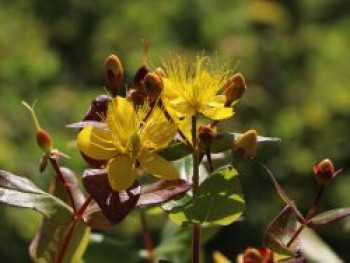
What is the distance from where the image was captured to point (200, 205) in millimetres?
823

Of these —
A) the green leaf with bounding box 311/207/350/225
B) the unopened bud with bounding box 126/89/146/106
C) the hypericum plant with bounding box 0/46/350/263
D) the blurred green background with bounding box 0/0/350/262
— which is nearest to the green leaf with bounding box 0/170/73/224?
the hypericum plant with bounding box 0/46/350/263

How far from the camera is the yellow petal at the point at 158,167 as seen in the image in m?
0.83

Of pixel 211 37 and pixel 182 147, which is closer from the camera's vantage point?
pixel 182 147

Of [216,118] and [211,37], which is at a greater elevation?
[216,118]

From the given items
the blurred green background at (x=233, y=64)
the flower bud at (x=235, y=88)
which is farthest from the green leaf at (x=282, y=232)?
the blurred green background at (x=233, y=64)

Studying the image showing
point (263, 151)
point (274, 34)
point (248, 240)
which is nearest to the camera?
point (248, 240)

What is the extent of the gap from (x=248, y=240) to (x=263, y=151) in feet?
1.07

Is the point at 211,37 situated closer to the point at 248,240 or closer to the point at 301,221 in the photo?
the point at 248,240

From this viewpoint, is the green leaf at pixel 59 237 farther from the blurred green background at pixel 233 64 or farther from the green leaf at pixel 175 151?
the blurred green background at pixel 233 64

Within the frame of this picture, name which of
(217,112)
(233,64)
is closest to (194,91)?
(217,112)

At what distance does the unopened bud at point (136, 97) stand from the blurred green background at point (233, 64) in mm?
1569

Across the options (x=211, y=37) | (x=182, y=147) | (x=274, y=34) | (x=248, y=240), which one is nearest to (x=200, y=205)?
(x=182, y=147)

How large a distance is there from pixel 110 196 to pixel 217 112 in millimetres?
130

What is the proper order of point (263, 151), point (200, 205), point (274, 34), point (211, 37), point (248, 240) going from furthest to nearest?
1. point (274, 34)
2. point (211, 37)
3. point (263, 151)
4. point (248, 240)
5. point (200, 205)
